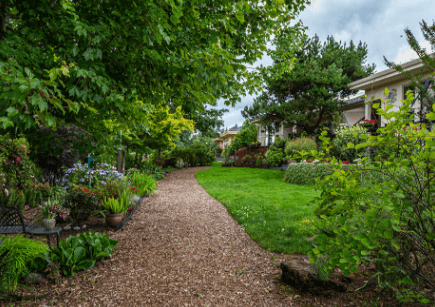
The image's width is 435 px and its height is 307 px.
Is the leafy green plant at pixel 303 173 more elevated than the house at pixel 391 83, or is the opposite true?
the house at pixel 391 83

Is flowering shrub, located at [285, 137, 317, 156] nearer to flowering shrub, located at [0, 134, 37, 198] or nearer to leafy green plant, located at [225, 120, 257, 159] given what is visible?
leafy green plant, located at [225, 120, 257, 159]

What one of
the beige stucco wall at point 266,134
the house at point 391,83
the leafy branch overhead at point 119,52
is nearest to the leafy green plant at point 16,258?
the leafy branch overhead at point 119,52

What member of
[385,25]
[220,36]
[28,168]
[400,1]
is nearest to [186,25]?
[220,36]

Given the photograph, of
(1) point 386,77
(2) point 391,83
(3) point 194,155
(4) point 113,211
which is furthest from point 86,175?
(3) point 194,155

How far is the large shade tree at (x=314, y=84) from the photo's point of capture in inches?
545

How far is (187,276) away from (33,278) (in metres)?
1.64

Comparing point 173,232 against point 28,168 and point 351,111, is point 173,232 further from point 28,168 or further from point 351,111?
point 351,111

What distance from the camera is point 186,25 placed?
3.19m

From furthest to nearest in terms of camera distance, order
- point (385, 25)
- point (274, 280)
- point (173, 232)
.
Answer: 1. point (385, 25)
2. point (173, 232)
3. point (274, 280)

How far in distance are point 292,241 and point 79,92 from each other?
133 inches

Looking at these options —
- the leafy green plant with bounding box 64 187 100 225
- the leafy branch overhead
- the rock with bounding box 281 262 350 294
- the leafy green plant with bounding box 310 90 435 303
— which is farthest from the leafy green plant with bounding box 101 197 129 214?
the leafy green plant with bounding box 310 90 435 303

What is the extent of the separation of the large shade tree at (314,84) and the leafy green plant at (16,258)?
12.8 m

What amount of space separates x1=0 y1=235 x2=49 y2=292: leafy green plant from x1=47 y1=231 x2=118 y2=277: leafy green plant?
0.17m

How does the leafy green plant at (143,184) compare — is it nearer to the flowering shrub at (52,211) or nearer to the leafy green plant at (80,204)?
the leafy green plant at (80,204)
